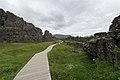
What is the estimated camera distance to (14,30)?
11575cm

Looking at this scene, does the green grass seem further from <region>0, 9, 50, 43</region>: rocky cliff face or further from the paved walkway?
<region>0, 9, 50, 43</region>: rocky cliff face

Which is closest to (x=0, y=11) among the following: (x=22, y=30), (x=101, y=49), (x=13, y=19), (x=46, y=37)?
(x=13, y=19)

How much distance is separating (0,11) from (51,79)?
127 meters

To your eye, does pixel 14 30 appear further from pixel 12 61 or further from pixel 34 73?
pixel 34 73

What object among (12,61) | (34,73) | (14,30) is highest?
(14,30)

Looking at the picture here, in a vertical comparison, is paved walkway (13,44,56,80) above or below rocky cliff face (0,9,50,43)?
below

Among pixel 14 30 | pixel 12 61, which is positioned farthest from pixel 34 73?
pixel 14 30

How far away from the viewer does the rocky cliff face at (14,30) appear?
11156 cm

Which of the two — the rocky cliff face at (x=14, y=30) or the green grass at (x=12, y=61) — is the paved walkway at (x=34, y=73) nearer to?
the green grass at (x=12, y=61)

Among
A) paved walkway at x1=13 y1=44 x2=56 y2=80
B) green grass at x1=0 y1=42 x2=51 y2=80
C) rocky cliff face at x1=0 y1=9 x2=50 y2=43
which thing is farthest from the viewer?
rocky cliff face at x1=0 y1=9 x2=50 y2=43

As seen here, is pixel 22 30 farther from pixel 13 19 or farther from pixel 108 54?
pixel 108 54

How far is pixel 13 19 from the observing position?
124 m

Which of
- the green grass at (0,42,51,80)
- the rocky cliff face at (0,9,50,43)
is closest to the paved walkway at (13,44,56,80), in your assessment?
the green grass at (0,42,51,80)

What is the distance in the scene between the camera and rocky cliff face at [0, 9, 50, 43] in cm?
11156
